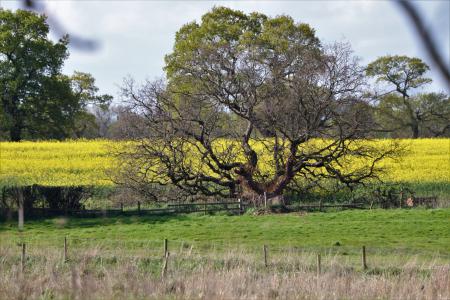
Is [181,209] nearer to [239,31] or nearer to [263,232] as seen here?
[263,232]

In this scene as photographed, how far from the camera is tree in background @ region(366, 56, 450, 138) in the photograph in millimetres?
57844

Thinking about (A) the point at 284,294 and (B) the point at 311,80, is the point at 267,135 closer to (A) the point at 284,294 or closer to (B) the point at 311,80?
(B) the point at 311,80

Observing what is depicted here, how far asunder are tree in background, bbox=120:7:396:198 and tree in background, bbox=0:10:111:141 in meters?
3.51

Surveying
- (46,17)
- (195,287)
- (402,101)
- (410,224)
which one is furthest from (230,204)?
(402,101)

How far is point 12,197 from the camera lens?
100 feet

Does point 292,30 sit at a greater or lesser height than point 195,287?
greater

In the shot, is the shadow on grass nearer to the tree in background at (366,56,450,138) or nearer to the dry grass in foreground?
the dry grass in foreground

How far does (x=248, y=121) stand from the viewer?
1379 inches

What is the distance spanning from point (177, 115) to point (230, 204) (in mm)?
4752

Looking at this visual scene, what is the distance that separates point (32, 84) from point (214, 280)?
1699cm

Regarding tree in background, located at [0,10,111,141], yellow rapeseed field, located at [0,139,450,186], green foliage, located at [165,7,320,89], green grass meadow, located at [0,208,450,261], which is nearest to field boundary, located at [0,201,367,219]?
green grass meadow, located at [0,208,450,261]

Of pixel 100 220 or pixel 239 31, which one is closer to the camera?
pixel 100 220

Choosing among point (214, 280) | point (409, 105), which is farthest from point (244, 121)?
point (409, 105)

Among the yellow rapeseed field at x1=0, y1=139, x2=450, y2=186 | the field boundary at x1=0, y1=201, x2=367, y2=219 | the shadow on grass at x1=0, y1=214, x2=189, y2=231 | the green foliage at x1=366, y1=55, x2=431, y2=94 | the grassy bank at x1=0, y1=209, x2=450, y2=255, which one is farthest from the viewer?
the green foliage at x1=366, y1=55, x2=431, y2=94
